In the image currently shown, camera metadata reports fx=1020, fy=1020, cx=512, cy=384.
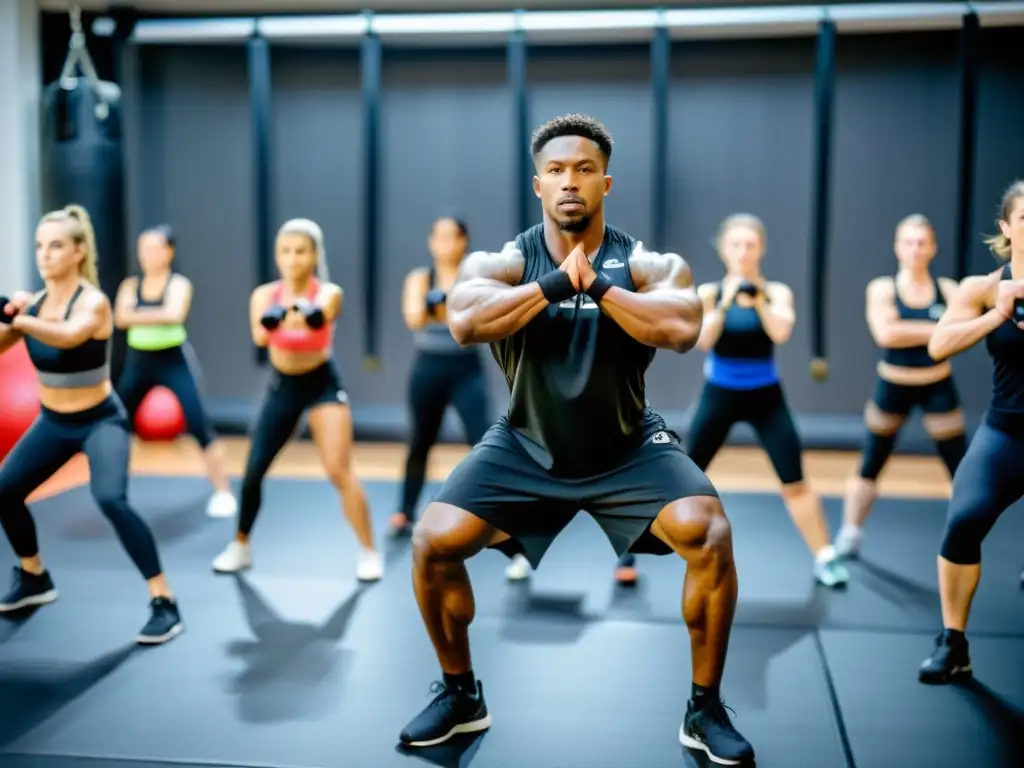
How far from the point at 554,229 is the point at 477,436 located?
1647 millimetres

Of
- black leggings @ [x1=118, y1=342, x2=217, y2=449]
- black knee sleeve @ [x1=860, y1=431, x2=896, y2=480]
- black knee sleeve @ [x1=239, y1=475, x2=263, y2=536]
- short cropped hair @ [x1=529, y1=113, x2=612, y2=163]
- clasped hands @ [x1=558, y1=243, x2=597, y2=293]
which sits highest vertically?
short cropped hair @ [x1=529, y1=113, x2=612, y2=163]

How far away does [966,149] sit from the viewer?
3.95 metres

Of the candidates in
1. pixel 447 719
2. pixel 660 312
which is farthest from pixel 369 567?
pixel 660 312

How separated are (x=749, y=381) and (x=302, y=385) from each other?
1.44m

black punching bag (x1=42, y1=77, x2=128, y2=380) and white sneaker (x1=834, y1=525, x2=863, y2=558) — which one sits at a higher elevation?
black punching bag (x1=42, y1=77, x2=128, y2=380)

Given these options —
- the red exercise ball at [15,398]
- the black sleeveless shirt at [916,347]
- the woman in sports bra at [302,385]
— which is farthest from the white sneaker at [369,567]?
the black sleeveless shirt at [916,347]

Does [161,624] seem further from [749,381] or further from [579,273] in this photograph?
[749,381]

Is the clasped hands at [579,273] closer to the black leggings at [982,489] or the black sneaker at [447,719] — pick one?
the black sneaker at [447,719]

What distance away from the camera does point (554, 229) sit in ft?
7.17

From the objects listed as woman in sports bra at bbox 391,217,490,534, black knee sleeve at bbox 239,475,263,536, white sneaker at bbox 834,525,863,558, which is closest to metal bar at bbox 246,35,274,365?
woman in sports bra at bbox 391,217,490,534

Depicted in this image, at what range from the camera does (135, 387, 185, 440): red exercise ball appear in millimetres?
5602

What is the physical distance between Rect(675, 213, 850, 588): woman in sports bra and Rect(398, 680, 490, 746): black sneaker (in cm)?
132

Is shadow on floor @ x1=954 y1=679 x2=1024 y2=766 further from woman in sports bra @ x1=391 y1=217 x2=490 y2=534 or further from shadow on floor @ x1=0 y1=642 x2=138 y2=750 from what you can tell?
shadow on floor @ x1=0 y1=642 x2=138 y2=750

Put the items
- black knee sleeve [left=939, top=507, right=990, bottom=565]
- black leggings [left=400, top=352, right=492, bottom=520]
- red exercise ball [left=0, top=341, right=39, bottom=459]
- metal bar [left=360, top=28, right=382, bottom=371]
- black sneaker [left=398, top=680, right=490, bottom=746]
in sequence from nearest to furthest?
1. black sneaker [left=398, top=680, right=490, bottom=746]
2. black knee sleeve [left=939, top=507, right=990, bottom=565]
3. black leggings [left=400, top=352, right=492, bottom=520]
4. red exercise ball [left=0, top=341, right=39, bottom=459]
5. metal bar [left=360, top=28, right=382, bottom=371]
